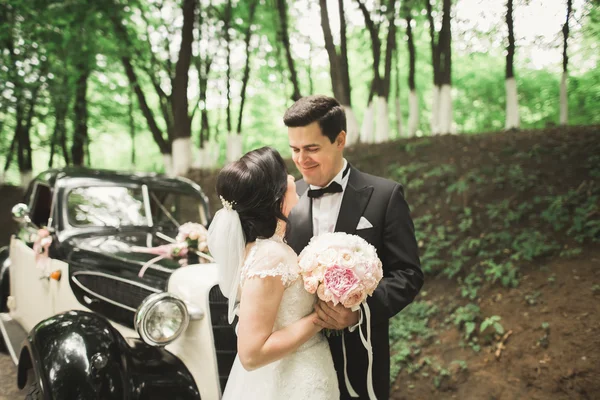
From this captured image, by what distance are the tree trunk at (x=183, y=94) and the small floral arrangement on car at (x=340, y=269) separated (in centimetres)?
933

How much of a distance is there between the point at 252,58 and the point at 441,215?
39.3 feet

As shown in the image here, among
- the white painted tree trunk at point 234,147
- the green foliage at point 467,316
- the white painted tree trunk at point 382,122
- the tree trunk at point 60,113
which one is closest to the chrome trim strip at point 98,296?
the green foliage at point 467,316

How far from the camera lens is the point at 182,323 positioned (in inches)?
103

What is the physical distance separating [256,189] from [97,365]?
4.90ft

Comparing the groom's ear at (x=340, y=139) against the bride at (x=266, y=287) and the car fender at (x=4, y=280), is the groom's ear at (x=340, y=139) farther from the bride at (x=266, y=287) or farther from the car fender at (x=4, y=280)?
the car fender at (x=4, y=280)

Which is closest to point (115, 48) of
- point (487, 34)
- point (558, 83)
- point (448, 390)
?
point (487, 34)

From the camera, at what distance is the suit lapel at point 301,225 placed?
89.3 inches

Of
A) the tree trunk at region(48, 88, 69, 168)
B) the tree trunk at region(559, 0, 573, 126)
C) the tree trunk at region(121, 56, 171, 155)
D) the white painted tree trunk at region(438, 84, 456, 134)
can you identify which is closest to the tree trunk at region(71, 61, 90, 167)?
the tree trunk at region(48, 88, 69, 168)

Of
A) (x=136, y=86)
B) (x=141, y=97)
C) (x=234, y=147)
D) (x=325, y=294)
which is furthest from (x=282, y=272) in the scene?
(x=234, y=147)

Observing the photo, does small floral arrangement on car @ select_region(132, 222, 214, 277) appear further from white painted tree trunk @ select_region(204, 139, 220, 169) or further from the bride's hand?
white painted tree trunk @ select_region(204, 139, 220, 169)

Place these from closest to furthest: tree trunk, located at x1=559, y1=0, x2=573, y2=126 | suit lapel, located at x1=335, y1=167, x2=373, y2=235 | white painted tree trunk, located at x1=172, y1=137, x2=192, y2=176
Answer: suit lapel, located at x1=335, y1=167, x2=373, y2=235 < tree trunk, located at x1=559, y1=0, x2=573, y2=126 < white painted tree trunk, located at x1=172, y1=137, x2=192, y2=176

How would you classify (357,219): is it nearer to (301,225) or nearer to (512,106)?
(301,225)

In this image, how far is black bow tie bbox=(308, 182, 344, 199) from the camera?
2.27 metres

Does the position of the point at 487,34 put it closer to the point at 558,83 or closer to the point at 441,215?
the point at 558,83
